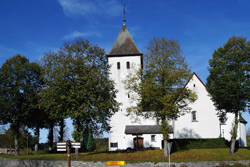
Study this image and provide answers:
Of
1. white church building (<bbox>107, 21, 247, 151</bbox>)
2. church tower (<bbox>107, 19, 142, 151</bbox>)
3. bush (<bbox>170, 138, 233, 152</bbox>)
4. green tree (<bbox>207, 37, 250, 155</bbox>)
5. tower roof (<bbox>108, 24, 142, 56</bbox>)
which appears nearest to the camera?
green tree (<bbox>207, 37, 250, 155</bbox>)

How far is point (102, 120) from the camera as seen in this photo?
26.8 m

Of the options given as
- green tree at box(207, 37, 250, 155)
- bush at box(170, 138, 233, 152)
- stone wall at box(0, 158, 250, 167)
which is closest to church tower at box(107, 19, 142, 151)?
bush at box(170, 138, 233, 152)

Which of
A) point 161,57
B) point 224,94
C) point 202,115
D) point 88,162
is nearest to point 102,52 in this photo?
point 161,57

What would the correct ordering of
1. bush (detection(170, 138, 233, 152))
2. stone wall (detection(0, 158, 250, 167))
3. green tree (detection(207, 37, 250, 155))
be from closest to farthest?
stone wall (detection(0, 158, 250, 167)), green tree (detection(207, 37, 250, 155)), bush (detection(170, 138, 233, 152))

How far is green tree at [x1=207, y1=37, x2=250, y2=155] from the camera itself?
88.3ft

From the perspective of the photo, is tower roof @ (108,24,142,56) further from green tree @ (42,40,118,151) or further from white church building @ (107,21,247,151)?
green tree @ (42,40,118,151)

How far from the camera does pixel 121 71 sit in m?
43.2

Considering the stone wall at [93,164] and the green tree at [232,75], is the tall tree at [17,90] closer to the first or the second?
the stone wall at [93,164]

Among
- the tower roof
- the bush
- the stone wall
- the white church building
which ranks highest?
the tower roof

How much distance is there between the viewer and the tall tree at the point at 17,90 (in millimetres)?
34438

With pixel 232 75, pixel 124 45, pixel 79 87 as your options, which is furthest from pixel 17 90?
pixel 232 75

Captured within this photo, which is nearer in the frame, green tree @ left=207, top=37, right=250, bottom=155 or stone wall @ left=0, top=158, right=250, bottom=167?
stone wall @ left=0, top=158, right=250, bottom=167

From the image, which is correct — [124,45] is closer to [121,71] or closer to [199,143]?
[121,71]

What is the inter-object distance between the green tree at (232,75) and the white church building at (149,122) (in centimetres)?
780
